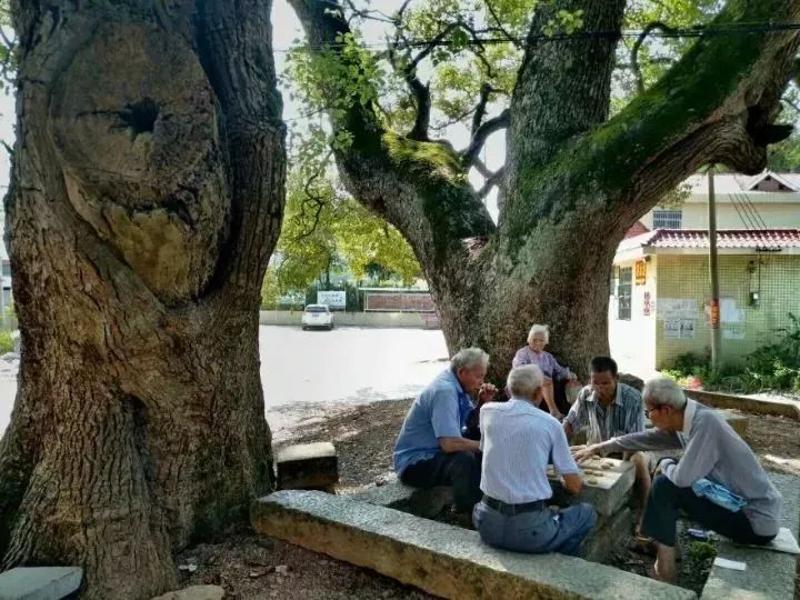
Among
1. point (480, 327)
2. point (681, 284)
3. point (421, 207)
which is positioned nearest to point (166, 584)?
point (480, 327)

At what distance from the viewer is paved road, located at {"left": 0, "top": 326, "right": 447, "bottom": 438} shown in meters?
12.9

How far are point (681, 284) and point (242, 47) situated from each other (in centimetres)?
1338

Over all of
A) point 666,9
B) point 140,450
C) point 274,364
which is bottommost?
point 274,364

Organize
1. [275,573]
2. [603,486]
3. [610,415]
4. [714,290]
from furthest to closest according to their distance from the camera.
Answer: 1. [714,290]
2. [610,415]
3. [603,486]
4. [275,573]

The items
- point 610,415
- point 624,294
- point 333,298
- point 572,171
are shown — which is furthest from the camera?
point 333,298

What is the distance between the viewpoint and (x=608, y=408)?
488 centimetres

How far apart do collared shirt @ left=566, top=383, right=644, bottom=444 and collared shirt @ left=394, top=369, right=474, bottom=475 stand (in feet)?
3.57

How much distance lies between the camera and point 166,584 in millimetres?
3500

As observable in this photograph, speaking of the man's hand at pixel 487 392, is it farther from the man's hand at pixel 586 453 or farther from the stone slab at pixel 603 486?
the stone slab at pixel 603 486

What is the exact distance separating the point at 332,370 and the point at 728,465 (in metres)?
15.0

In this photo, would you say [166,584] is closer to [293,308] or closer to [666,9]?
[666,9]

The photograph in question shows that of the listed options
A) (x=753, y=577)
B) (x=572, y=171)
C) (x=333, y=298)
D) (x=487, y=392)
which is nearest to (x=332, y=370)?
(x=572, y=171)

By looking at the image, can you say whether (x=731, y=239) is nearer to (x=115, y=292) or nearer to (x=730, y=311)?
(x=730, y=311)

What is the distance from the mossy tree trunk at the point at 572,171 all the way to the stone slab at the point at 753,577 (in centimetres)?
305
